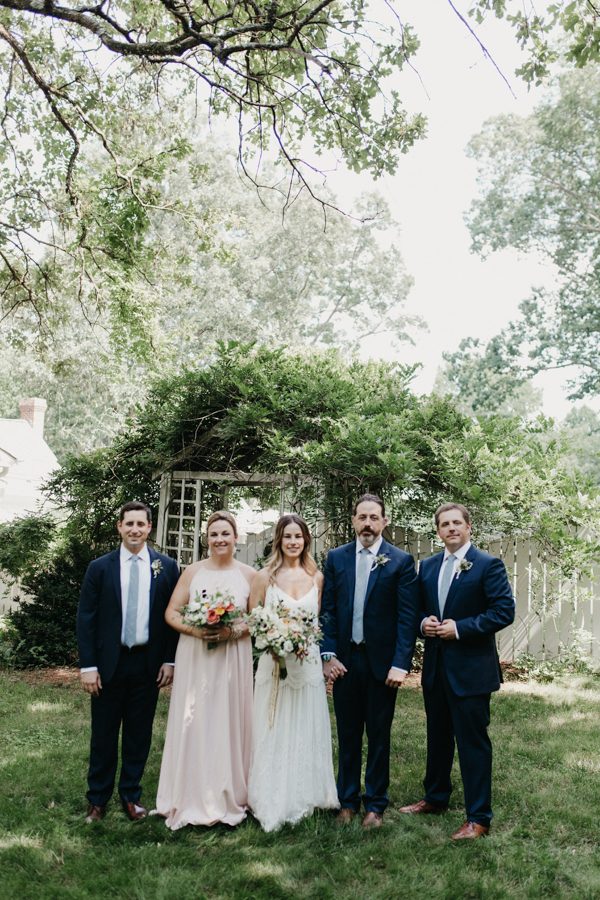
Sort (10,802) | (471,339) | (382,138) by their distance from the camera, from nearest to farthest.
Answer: (10,802)
(382,138)
(471,339)

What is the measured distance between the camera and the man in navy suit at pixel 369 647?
4.95 meters

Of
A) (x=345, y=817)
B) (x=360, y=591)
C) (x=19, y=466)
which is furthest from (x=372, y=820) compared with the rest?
(x=19, y=466)

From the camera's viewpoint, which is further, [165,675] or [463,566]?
[165,675]

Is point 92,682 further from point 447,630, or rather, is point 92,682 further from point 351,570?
point 447,630

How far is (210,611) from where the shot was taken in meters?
4.91

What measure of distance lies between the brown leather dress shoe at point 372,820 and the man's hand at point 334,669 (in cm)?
87

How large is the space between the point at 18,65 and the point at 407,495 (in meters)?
7.98

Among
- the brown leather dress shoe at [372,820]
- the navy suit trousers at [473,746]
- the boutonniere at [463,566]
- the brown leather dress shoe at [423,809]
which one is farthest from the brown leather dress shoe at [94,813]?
the boutonniere at [463,566]

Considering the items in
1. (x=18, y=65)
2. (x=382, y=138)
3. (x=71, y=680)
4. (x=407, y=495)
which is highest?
(x=18, y=65)

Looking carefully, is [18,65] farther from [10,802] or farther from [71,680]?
[10,802]

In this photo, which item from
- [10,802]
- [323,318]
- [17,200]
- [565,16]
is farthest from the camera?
[323,318]

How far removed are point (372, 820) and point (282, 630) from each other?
136cm

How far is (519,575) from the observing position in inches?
441

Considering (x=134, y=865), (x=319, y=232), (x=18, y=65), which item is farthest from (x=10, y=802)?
(x=319, y=232)
